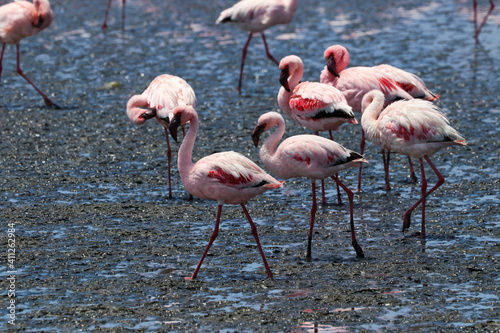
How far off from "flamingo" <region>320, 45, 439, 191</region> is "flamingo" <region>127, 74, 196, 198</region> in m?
1.50

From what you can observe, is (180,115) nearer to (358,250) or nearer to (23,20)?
(358,250)

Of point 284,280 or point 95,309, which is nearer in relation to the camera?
point 95,309

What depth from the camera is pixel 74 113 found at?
11.1 meters

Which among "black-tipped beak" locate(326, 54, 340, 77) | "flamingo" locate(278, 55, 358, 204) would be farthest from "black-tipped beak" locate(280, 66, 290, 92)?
"black-tipped beak" locate(326, 54, 340, 77)

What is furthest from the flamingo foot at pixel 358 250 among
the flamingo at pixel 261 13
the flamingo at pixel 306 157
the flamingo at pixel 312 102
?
the flamingo at pixel 261 13

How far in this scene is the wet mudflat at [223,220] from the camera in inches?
206

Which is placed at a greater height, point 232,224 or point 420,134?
point 420,134

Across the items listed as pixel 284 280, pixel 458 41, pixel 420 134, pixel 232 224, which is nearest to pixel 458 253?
pixel 420 134

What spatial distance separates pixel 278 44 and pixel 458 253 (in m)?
9.38

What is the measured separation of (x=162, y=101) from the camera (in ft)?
25.8

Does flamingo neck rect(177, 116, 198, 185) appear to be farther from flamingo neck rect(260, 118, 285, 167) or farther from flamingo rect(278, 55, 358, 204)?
flamingo rect(278, 55, 358, 204)

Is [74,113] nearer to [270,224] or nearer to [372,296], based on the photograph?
[270,224]

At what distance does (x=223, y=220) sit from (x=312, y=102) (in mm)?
1374

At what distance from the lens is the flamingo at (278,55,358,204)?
7.46 metres
